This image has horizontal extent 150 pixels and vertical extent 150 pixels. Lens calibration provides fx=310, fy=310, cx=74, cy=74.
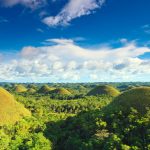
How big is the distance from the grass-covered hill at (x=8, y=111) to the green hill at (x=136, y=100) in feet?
55.0

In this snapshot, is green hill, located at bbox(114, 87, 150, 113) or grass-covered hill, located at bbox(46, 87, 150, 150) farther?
green hill, located at bbox(114, 87, 150, 113)

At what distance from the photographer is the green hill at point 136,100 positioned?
40.3 meters

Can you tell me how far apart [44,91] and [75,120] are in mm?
92145

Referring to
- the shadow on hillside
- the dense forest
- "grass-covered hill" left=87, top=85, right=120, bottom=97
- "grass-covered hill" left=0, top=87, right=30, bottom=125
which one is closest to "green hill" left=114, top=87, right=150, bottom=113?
the dense forest

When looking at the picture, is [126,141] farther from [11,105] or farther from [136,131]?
[11,105]

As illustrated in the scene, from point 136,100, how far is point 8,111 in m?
22.3

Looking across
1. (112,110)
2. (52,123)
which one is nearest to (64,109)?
(52,123)

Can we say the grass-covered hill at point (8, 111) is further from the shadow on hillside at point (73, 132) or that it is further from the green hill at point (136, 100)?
the green hill at point (136, 100)

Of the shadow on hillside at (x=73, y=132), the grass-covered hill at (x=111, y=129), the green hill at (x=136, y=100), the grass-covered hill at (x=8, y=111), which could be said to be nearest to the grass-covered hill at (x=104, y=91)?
the grass-covered hill at (x=8, y=111)

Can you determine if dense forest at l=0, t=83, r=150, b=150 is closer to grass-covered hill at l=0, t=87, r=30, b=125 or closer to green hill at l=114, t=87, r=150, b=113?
green hill at l=114, t=87, r=150, b=113

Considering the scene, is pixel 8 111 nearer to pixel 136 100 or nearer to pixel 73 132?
pixel 73 132

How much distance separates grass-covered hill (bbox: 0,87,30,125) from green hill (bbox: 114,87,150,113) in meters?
16.8

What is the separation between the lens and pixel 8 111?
5253 cm

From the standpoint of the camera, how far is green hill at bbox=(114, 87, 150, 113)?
132 ft
